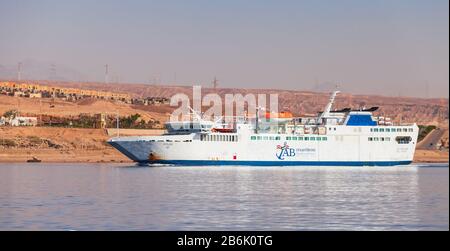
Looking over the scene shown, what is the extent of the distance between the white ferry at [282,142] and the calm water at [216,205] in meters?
27.3

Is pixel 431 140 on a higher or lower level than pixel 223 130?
lower

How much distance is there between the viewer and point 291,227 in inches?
1182

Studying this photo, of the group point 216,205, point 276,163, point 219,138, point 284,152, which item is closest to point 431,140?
point 284,152

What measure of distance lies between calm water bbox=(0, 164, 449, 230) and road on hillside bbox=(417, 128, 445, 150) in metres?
91.5

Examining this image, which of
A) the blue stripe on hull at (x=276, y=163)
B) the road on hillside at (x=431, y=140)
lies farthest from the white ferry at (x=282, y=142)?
the road on hillside at (x=431, y=140)

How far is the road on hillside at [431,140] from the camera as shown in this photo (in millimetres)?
144875

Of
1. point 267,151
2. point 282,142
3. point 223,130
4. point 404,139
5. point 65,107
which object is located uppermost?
point 65,107

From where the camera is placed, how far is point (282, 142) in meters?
88.8

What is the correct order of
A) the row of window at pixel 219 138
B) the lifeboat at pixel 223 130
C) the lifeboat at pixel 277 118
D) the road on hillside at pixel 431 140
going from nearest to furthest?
the row of window at pixel 219 138 → the lifeboat at pixel 223 130 → the lifeboat at pixel 277 118 → the road on hillside at pixel 431 140

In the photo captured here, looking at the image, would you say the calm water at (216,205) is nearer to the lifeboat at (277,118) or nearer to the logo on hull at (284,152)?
the logo on hull at (284,152)

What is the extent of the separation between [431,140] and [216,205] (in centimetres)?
11816

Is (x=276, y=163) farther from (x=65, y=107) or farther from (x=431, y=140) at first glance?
(x=65, y=107)

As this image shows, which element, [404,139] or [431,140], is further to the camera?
[431,140]
